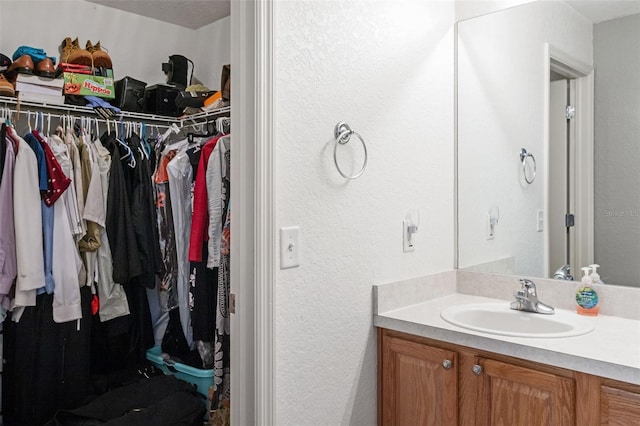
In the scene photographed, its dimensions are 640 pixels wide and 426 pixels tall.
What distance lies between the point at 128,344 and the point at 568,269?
7.70 feet

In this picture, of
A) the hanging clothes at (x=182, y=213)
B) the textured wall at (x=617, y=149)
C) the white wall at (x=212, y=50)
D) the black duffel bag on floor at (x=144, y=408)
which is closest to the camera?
the textured wall at (x=617, y=149)

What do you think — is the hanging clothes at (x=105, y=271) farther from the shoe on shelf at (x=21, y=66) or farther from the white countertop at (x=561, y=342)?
the white countertop at (x=561, y=342)

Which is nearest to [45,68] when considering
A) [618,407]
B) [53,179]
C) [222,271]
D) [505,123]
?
[53,179]

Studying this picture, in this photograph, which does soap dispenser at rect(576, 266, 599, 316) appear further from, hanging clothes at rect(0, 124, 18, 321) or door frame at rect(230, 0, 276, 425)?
hanging clothes at rect(0, 124, 18, 321)

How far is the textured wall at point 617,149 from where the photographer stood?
1767mm

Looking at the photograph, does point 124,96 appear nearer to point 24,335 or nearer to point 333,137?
point 24,335

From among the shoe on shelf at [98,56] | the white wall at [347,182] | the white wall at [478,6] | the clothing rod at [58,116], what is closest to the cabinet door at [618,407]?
the white wall at [347,182]

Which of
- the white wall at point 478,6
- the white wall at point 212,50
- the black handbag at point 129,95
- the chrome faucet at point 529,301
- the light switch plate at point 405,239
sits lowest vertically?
the chrome faucet at point 529,301

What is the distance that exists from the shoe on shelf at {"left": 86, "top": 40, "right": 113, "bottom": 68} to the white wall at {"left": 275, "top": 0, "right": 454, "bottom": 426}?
5.98ft

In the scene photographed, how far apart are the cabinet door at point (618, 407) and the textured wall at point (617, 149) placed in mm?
620

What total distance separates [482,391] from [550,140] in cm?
105

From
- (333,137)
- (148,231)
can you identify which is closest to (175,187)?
(148,231)

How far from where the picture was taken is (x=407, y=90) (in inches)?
74.8

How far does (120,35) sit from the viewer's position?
10.6 feet
